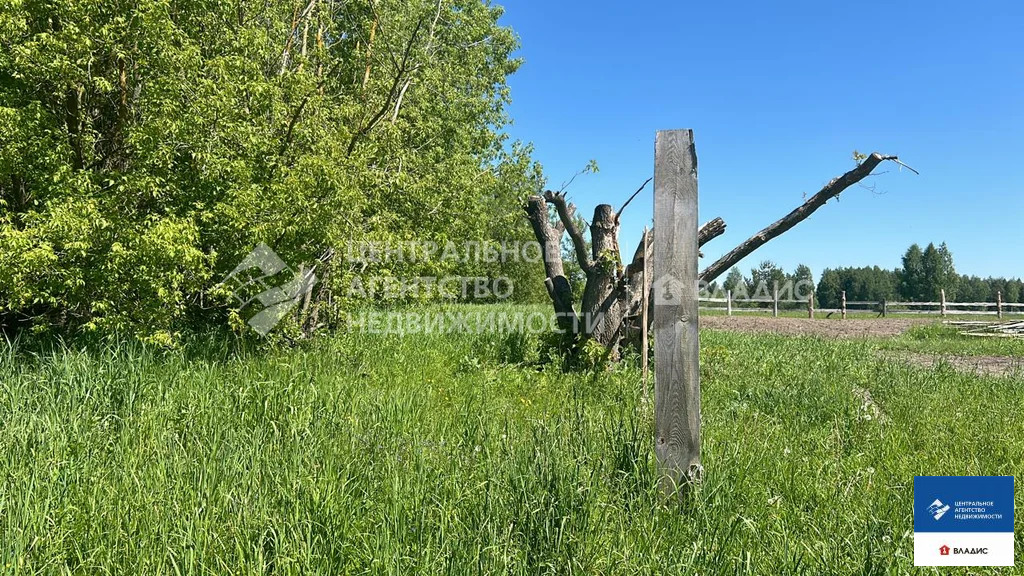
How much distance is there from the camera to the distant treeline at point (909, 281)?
254 feet

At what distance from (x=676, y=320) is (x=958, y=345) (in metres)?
15.1

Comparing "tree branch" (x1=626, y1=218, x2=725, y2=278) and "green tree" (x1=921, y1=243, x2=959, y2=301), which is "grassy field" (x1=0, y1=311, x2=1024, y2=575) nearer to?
"tree branch" (x1=626, y1=218, x2=725, y2=278)

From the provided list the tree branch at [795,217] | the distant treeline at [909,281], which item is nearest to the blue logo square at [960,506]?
the tree branch at [795,217]

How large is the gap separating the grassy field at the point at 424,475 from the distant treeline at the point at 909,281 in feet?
221

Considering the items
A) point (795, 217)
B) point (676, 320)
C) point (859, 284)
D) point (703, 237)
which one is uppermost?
point (859, 284)

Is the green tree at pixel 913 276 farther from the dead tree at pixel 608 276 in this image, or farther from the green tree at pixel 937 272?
the dead tree at pixel 608 276

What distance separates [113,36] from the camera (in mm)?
4973

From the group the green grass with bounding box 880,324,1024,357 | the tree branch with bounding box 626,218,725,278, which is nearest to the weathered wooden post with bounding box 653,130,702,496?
the tree branch with bounding box 626,218,725,278

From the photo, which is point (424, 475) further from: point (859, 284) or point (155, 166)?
point (859, 284)

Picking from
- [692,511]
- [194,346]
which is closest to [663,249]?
[692,511]

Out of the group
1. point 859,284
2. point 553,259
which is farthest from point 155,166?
point 859,284

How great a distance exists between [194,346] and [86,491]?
3.64m

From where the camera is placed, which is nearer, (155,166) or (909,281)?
(155,166)

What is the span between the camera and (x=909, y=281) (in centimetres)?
8075
